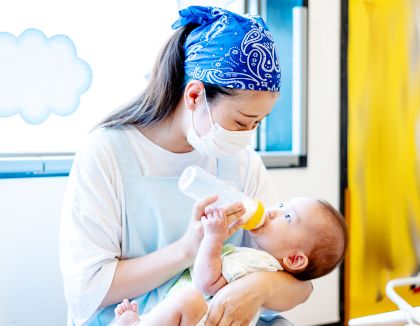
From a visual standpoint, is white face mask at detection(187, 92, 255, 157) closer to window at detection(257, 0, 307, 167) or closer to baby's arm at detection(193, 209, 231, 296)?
baby's arm at detection(193, 209, 231, 296)

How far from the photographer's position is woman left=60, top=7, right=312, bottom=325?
1.17 metres

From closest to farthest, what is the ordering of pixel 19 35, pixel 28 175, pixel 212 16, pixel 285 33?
1. pixel 212 16
2. pixel 28 175
3. pixel 19 35
4. pixel 285 33

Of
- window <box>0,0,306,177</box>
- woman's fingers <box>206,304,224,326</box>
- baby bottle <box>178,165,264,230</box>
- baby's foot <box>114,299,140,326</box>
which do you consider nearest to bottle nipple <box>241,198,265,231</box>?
baby bottle <box>178,165,264,230</box>

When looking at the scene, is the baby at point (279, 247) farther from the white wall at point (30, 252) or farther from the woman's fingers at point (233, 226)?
the white wall at point (30, 252)

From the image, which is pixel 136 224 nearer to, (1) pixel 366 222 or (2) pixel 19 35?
(2) pixel 19 35

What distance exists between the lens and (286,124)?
2.15 meters

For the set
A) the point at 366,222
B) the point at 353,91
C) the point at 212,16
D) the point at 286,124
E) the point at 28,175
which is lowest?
the point at 366,222

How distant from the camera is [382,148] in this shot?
2.18 metres

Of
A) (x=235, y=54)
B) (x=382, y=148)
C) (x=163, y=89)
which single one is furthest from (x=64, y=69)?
(x=382, y=148)

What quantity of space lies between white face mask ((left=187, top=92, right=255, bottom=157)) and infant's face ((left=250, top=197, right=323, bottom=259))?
0.69 feet

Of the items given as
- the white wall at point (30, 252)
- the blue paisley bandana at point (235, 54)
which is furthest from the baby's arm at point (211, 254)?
the white wall at point (30, 252)

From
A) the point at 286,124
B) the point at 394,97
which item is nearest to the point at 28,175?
the point at 286,124

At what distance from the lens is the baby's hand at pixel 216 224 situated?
3.52ft

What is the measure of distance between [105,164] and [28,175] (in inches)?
17.4
